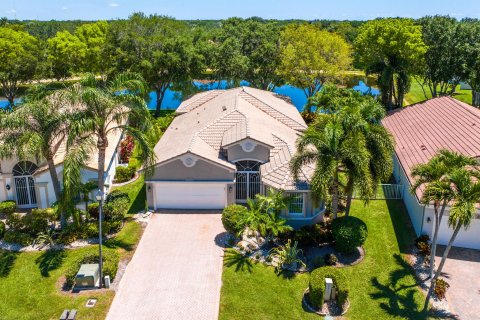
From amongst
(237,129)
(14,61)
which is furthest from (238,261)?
(14,61)

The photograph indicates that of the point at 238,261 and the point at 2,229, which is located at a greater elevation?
the point at 2,229

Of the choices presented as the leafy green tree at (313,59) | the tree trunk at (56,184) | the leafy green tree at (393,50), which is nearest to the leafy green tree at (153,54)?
the leafy green tree at (313,59)

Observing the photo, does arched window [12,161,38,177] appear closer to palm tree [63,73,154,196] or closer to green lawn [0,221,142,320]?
green lawn [0,221,142,320]

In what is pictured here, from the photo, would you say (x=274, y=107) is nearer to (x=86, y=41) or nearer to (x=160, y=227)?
(x=160, y=227)

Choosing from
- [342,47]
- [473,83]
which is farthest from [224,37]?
[473,83]

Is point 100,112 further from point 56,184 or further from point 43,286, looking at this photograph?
point 43,286

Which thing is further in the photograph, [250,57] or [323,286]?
[250,57]

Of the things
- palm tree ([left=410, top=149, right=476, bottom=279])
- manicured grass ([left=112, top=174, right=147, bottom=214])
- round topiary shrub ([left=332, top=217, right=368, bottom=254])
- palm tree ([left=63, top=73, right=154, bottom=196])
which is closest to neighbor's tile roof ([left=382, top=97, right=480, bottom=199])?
round topiary shrub ([left=332, top=217, right=368, bottom=254])
